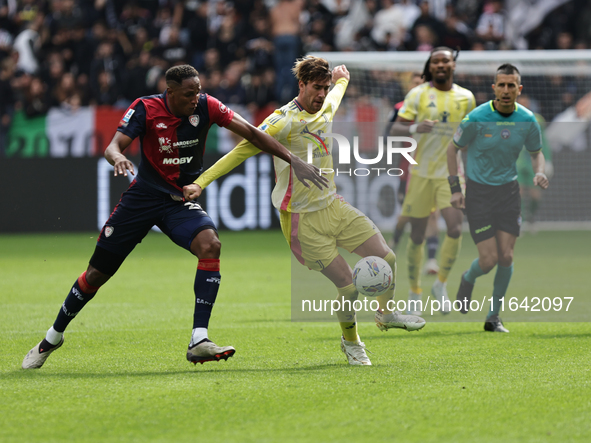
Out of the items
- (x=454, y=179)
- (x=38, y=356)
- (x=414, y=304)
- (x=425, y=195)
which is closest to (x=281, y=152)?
(x=38, y=356)

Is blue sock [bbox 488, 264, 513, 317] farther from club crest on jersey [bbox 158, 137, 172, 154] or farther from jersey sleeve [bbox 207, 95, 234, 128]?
club crest on jersey [bbox 158, 137, 172, 154]

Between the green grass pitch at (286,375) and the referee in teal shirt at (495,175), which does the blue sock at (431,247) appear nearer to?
the green grass pitch at (286,375)

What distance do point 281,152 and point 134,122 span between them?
3.25ft

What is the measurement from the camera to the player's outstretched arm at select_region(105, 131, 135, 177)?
5.12 m

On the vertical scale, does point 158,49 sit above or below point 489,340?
above

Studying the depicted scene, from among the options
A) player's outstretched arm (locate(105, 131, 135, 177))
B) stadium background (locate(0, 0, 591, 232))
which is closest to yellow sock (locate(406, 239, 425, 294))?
player's outstretched arm (locate(105, 131, 135, 177))

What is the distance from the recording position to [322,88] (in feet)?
18.7

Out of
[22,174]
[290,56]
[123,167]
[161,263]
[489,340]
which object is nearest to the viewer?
[123,167]

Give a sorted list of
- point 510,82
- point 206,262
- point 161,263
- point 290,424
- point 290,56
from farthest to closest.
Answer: point 290,56, point 161,263, point 510,82, point 206,262, point 290,424

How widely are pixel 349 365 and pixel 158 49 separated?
13.1 metres

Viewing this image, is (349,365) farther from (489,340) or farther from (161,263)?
(161,263)

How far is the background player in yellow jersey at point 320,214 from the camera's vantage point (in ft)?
18.8

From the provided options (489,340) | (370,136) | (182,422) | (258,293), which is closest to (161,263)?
(258,293)

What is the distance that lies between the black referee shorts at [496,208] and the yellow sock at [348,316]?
1918 mm
